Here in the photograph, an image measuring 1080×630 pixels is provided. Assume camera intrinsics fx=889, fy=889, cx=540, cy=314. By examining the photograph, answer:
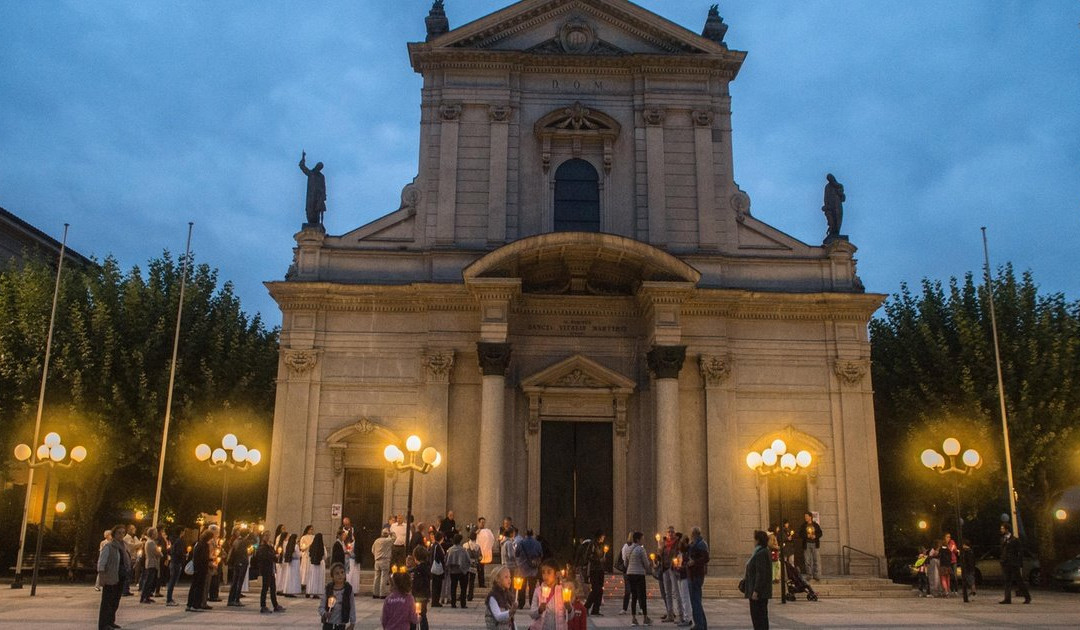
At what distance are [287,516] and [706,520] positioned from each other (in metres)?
11.7

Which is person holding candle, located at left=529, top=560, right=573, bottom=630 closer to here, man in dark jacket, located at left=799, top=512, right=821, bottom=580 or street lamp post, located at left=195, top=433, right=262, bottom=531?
street lamp post, located at left=195, top=433, right=262, bottom=531

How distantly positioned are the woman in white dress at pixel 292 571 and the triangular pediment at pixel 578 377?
7764 mm

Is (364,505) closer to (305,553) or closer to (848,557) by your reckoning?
(305,553)

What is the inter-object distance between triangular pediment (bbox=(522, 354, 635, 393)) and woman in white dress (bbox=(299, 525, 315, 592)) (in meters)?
7.40

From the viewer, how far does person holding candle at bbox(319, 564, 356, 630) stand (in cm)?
1027

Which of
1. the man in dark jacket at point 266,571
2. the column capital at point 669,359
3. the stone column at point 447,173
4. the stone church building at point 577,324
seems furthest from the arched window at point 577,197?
the man in dark jacket at point 266,571

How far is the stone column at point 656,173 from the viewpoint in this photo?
88.8ft

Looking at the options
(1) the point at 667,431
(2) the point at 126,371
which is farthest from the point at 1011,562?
(2) the point at 126,371

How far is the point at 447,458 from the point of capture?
988 inches

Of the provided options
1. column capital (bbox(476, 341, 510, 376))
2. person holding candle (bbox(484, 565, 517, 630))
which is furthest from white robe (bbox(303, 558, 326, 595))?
person holding candle (bbox(484, 565, 517, 630))

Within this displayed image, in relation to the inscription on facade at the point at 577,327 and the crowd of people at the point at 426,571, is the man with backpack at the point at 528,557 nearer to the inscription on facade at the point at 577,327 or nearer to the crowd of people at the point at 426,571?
the crowd of people at the point at 426,571

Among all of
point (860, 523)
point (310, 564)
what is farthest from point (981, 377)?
point (310, 564)

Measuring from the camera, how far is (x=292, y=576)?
21.7 metres

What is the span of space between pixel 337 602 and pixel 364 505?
1539 cm
